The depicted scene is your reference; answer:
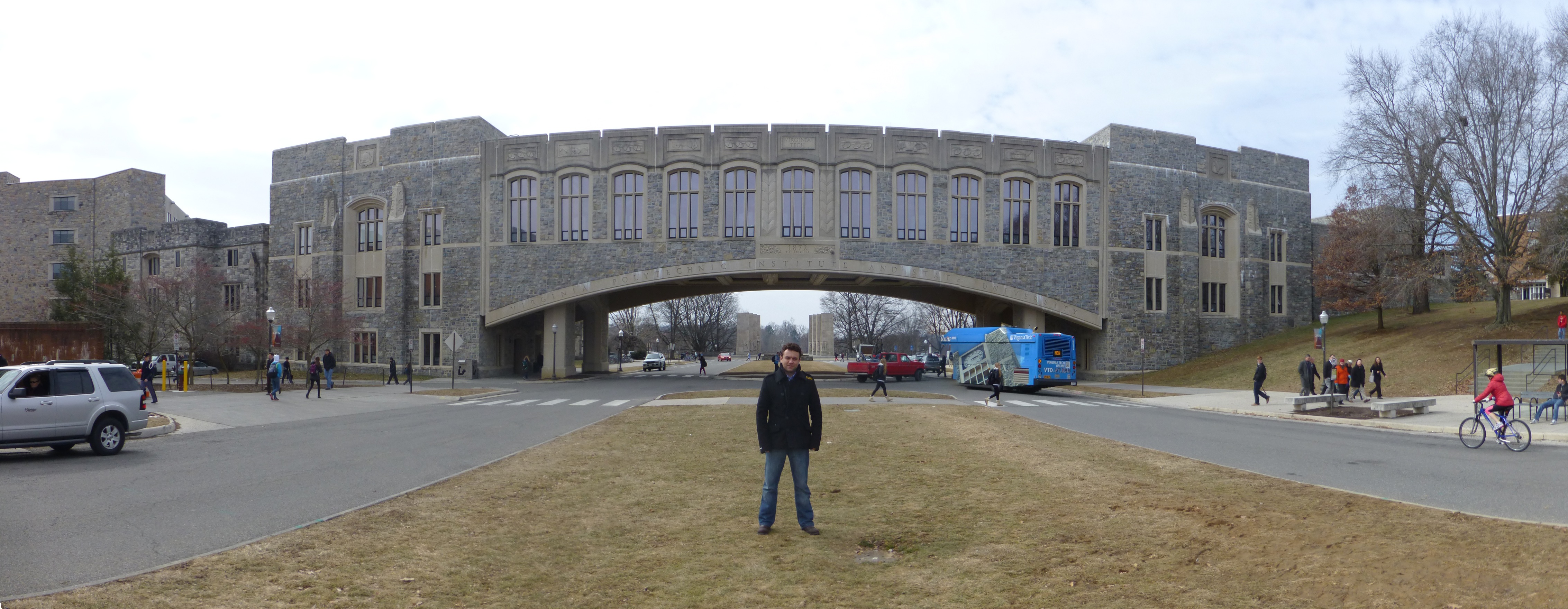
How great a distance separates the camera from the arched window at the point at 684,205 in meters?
45.8

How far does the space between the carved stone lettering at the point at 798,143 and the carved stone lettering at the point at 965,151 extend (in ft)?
24.5

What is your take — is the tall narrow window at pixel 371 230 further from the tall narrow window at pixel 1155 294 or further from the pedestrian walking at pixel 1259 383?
the pedestrian walking at pixel 1259 383

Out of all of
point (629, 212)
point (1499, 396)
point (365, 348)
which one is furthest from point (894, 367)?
point (1499, 396)

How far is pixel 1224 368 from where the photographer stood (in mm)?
42844

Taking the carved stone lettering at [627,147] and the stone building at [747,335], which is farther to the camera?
the stone building at [747,335]

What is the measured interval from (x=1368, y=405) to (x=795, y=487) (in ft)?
77.7

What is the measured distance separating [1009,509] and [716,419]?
39.2 feet

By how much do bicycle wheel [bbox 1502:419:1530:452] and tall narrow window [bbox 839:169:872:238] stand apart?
31675 millimetres

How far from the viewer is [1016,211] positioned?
153ft

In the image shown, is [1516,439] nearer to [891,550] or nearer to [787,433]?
[891,550]

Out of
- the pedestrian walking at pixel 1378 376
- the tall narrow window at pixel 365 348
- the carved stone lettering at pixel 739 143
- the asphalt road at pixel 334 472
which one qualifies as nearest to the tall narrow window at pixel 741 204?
the carved stone lettering at pixel 739 143

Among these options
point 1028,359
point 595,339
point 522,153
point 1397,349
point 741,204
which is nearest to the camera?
point 1028,359

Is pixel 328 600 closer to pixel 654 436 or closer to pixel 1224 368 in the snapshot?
pixel 654 436

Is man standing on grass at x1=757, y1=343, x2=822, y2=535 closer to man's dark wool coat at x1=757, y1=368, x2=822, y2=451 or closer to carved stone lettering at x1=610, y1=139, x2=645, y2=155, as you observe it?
man's dark wool coat at x1=757, y1=368, x2=822, y2=451
